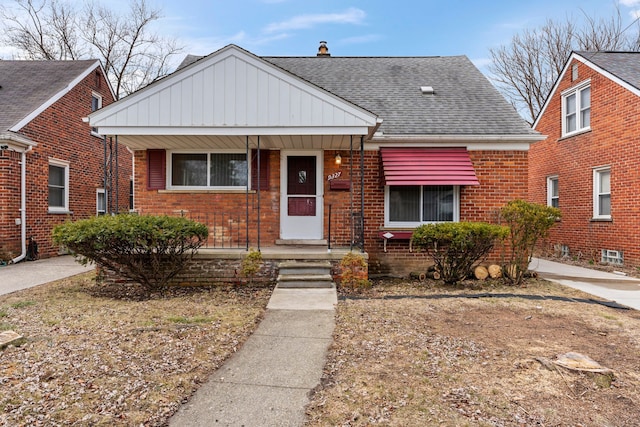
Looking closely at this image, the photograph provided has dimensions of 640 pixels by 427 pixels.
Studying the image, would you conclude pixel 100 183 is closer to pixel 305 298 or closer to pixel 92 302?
pixel 92 302

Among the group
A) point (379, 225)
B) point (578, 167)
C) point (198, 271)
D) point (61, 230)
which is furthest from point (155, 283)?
point (578, 167)

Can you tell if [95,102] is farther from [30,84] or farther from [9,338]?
[9,338]

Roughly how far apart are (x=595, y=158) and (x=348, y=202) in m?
7.51

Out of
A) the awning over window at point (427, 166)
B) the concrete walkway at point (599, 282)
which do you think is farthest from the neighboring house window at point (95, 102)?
the concrete walkway at point (599, 282)

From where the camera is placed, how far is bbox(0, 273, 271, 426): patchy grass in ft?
9.02

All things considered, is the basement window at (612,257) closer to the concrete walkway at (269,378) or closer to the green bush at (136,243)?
the concrete walkway at (269,378)

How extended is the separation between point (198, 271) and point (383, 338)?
13.8ft

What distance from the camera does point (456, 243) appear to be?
6.81 meters

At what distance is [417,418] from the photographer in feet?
8.64

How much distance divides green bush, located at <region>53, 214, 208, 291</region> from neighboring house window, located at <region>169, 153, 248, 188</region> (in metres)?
2.32

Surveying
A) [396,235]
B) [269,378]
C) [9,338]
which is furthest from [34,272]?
[396,235]

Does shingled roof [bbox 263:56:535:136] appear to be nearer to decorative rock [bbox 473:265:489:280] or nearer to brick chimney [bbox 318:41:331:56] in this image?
brick chimney [bbox 318:41:331:56]

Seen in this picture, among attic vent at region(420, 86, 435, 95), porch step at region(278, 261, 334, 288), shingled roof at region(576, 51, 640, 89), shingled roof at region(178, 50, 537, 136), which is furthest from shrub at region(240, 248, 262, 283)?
shingled roof at region(576, 51, 640, 89)

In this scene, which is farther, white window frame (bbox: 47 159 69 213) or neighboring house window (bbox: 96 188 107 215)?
neighboring house window (bbox: 96 188 107 215)
